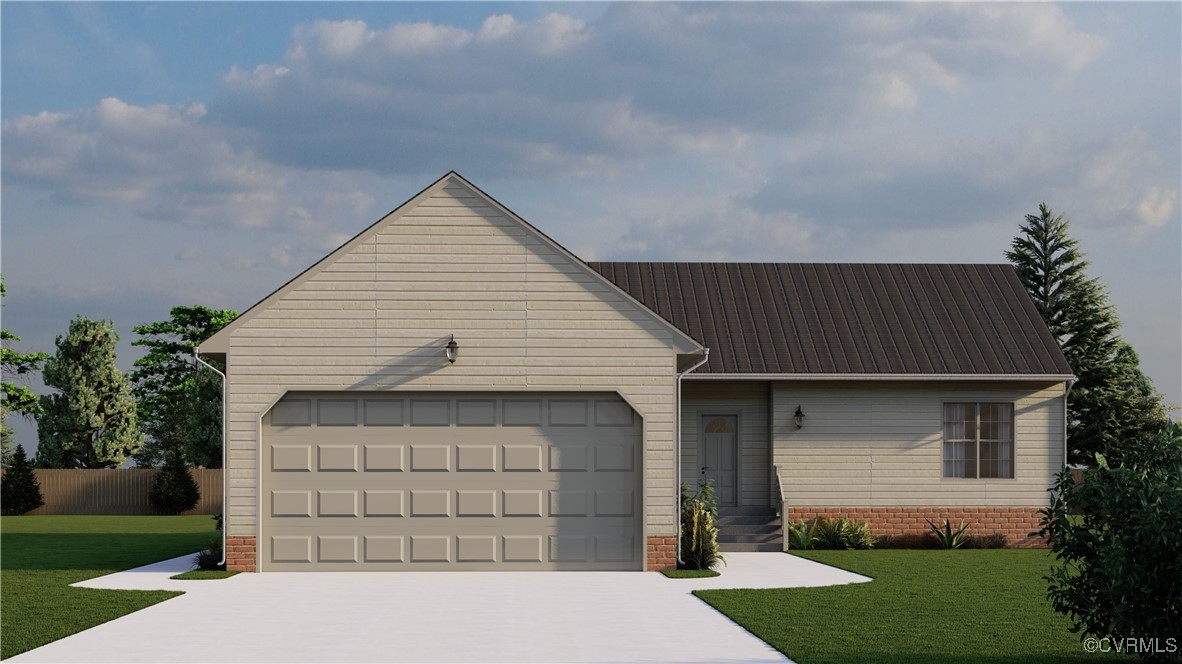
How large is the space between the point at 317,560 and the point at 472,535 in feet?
7.71

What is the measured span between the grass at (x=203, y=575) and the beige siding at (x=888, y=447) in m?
10.5

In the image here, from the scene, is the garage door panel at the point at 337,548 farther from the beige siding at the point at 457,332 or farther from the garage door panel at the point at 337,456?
the beige siding at the point at 457,332

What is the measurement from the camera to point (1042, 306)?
40.2 metres

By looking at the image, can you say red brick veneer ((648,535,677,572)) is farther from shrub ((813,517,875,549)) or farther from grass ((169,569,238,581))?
grass ((169,569,238,581))

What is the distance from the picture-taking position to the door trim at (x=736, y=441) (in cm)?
2339

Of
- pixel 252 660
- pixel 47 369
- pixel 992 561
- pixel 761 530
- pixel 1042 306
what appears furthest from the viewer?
pixel 47 369

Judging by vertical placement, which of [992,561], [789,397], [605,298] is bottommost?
[992,561]

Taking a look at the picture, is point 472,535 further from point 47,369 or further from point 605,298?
point 47,369

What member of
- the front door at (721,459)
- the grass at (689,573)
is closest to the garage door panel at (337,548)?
the grass at (689,573)

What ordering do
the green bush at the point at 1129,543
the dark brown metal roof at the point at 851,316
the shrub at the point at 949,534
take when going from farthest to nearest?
1. the dark brown metal roof at the point at 851,316
2. the shrub at the point at 949,534
3. the green bush at the point at 1129,543

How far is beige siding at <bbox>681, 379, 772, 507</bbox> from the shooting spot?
23.3 meters

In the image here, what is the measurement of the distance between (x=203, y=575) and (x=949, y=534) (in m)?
13.5

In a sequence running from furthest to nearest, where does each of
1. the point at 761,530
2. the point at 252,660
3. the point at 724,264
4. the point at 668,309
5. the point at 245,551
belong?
the point at 724,264 < the point at 668,309 < the point at 761,530 < the point at 245,551 < the point at 252,660

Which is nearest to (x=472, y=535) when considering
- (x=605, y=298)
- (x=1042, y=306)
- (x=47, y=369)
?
(x=605, y=298)
